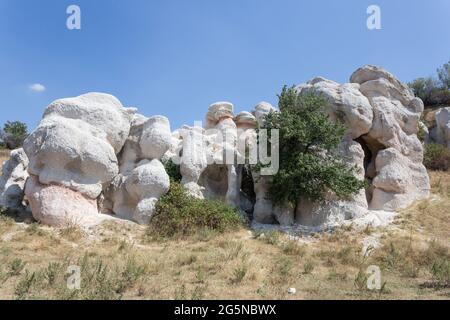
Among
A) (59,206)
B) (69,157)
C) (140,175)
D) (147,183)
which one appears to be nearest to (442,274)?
(147,183)

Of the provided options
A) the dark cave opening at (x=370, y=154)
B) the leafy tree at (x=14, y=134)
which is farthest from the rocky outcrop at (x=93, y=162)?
the leafy tree at (x=14, y=134)

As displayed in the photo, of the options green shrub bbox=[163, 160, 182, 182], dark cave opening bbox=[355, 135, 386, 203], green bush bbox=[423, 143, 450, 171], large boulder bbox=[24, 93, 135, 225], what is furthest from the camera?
green bush bbox=[423, 143, 450, 171]

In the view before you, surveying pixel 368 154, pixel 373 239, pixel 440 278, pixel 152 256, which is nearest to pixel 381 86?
pixel 368 154

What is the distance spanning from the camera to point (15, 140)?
30.3 meters

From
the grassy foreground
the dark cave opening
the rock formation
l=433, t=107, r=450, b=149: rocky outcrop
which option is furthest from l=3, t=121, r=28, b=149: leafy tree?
l=433, t=107, r=450, b=149: rocky outcrop

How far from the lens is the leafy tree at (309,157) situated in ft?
38.0

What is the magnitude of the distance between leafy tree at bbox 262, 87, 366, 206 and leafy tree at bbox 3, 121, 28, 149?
2473cm

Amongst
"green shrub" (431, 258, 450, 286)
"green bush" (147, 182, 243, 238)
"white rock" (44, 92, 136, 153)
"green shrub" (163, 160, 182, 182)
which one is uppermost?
"white rock" (44, 92, 136, 153)

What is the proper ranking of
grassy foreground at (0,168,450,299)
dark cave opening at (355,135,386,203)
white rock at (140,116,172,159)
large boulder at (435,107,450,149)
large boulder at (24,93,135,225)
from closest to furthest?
grassy foreground at (0,168,450,299) → large boulder at (24,93,135,225) → white rock at (140,116,172,159) → dark cave opening at (355,135,386,203) → large boulder at (435,107,450,149)

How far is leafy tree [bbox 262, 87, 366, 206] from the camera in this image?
38.0 ft

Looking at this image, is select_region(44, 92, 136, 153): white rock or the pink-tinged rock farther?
select_region(44, 92, 136, 153): white rock

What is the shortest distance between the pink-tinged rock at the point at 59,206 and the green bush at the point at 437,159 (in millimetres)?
15681

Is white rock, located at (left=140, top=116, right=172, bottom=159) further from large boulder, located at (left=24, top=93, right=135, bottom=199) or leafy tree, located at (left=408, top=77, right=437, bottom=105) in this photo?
leafy tree, located at (left=408, top=77, right=437, bottom=105)

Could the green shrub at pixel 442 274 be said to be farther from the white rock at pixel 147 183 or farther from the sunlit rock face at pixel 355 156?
the white rock at pixel 147 183
